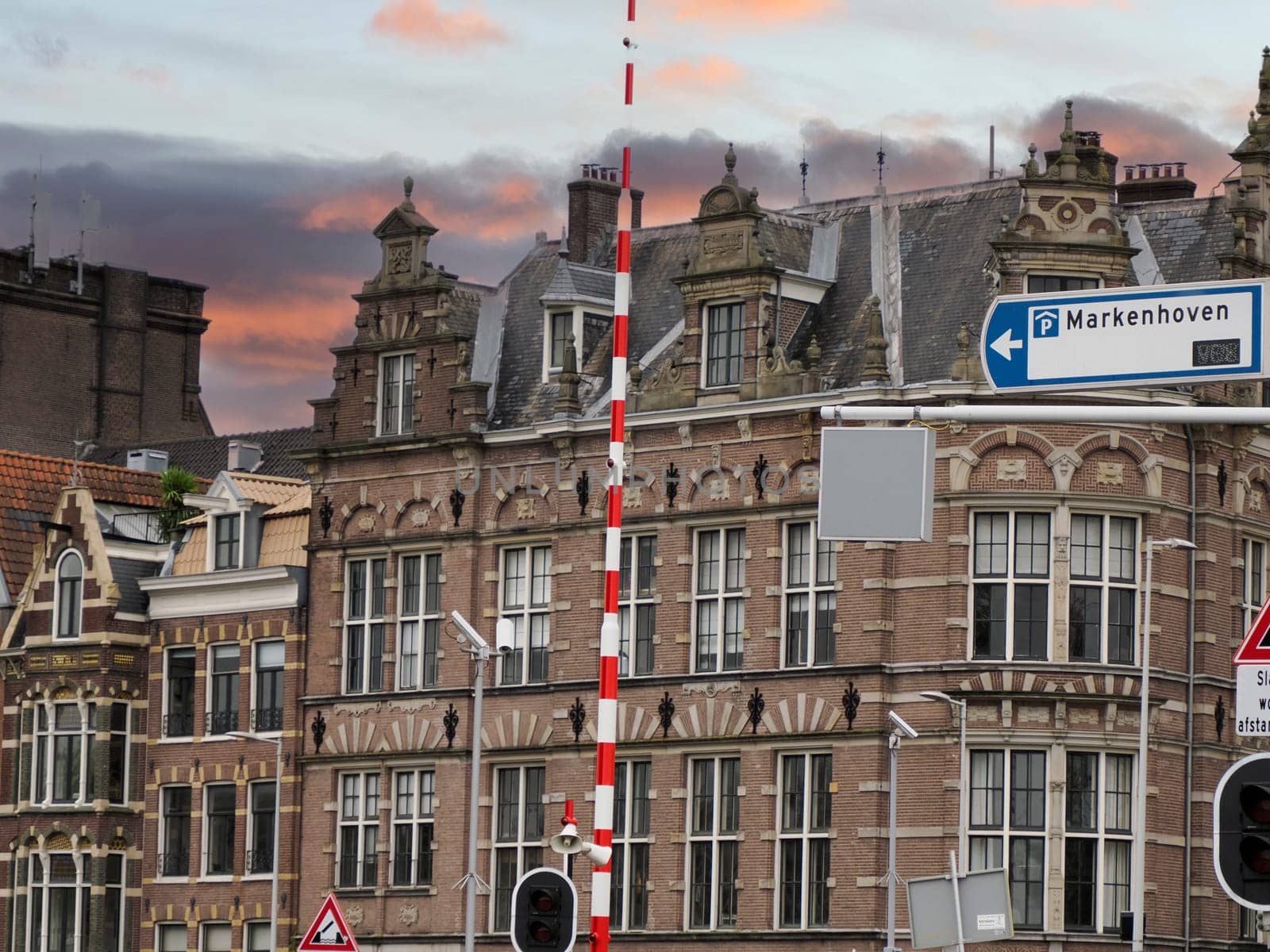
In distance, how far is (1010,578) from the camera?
48.1m

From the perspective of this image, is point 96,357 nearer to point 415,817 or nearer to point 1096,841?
point 415,817

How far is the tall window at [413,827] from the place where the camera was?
5484 centimetres

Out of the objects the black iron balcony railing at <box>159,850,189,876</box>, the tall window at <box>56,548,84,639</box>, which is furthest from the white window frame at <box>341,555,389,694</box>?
the tall window at <box>56,548,84,639</box>

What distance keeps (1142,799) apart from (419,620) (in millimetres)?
15767

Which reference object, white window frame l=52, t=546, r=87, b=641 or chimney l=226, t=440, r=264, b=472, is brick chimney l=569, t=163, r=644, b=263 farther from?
chimney l=226, t=440, r=264, b=472

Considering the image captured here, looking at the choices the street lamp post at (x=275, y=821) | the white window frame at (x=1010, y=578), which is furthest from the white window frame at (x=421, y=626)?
the white window frame at (x=1010, y=578)

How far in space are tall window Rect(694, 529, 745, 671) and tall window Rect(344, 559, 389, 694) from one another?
7.69 meters

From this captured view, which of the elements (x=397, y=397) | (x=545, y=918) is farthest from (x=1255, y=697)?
(x=397, y=397)

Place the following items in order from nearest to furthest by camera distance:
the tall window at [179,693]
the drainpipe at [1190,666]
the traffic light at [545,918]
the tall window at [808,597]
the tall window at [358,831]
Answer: the traffic light at [545,918], the drainpipe at [1190,666], the tall window at [808,597], the tall window at [358,831], the tall window at [179,693]

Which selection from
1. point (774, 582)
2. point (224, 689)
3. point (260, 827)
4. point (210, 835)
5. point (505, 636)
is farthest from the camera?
point (224, 689)

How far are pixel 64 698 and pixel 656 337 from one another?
53.6 feet

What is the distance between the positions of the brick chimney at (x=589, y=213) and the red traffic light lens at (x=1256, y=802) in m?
42.1

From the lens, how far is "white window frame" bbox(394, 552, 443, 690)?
181 ft

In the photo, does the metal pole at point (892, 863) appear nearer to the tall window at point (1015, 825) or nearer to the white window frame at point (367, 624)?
the tall window at point (1015, 825)
